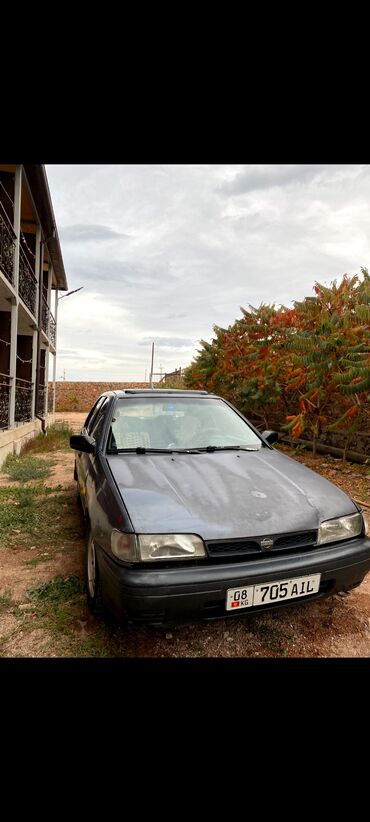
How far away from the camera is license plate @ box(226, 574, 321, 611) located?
198cm

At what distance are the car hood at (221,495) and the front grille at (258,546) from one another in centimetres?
3

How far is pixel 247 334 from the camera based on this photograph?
12117 mm

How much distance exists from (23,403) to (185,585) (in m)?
10.8

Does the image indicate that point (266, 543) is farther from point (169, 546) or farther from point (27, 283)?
point (27, 283)

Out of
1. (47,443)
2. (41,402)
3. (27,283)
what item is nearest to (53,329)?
(41,402)

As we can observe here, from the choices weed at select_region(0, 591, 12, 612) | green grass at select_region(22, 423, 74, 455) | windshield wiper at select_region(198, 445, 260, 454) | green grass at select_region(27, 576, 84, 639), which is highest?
windshield wiper at select_region(198, 445, 260, 454)

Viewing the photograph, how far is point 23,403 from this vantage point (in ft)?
38.2

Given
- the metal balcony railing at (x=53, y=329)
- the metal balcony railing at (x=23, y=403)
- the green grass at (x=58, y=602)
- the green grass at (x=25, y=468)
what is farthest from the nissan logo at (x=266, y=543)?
the metal balcony railing at (x=53, y=329)

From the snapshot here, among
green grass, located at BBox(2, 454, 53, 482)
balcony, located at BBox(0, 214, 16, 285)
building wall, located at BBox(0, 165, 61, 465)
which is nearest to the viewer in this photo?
green grass, located at BBox(2, 454, 53, 482)

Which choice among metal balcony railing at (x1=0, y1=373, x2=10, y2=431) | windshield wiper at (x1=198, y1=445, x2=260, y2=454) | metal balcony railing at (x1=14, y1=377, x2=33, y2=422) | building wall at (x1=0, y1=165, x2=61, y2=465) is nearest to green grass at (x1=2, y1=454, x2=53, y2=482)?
building wall at (x1=0, y1=165, x2=61, y2=465)

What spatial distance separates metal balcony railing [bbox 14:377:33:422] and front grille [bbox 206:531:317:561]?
10206mm

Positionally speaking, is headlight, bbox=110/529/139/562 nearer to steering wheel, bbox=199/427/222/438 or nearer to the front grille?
the front grille
